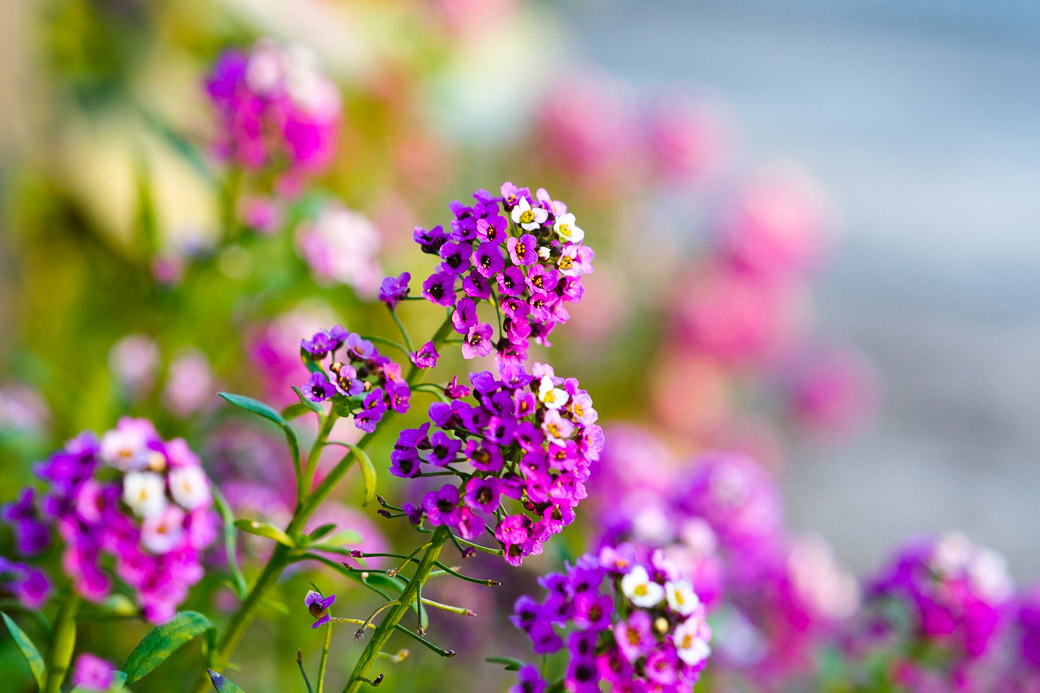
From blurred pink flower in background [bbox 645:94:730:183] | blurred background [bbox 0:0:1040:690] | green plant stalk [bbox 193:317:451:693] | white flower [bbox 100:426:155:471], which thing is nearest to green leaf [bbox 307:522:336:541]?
green plant stalk [bbox 193:317:451:693]

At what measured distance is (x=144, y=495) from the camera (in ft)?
3.22

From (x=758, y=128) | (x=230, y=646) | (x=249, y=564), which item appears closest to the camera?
(x=230, y=646)

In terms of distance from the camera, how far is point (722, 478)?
1540 mm

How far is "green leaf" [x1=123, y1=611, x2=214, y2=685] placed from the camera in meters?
0.88

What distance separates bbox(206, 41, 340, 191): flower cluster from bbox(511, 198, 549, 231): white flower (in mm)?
778

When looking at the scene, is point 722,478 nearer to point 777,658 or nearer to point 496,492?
point 777,658

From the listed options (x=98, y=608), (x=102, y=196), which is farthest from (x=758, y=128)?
(x=98, y=608)

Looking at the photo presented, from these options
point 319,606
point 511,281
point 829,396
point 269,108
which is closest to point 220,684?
point 319,606

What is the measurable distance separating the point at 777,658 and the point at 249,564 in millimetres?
964

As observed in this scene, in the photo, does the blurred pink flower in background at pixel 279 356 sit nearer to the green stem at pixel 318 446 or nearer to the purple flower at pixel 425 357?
the green stem at pixel 318 446

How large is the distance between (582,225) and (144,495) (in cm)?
294

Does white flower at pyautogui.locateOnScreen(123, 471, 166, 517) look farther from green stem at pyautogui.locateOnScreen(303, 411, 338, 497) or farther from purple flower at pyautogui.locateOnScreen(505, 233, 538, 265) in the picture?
purple flower at pyautogui.locateOnScreen(505, 233, 538, 265)

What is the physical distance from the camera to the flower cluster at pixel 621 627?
2.64 ft

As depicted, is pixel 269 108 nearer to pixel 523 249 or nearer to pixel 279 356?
pixel 279 356
